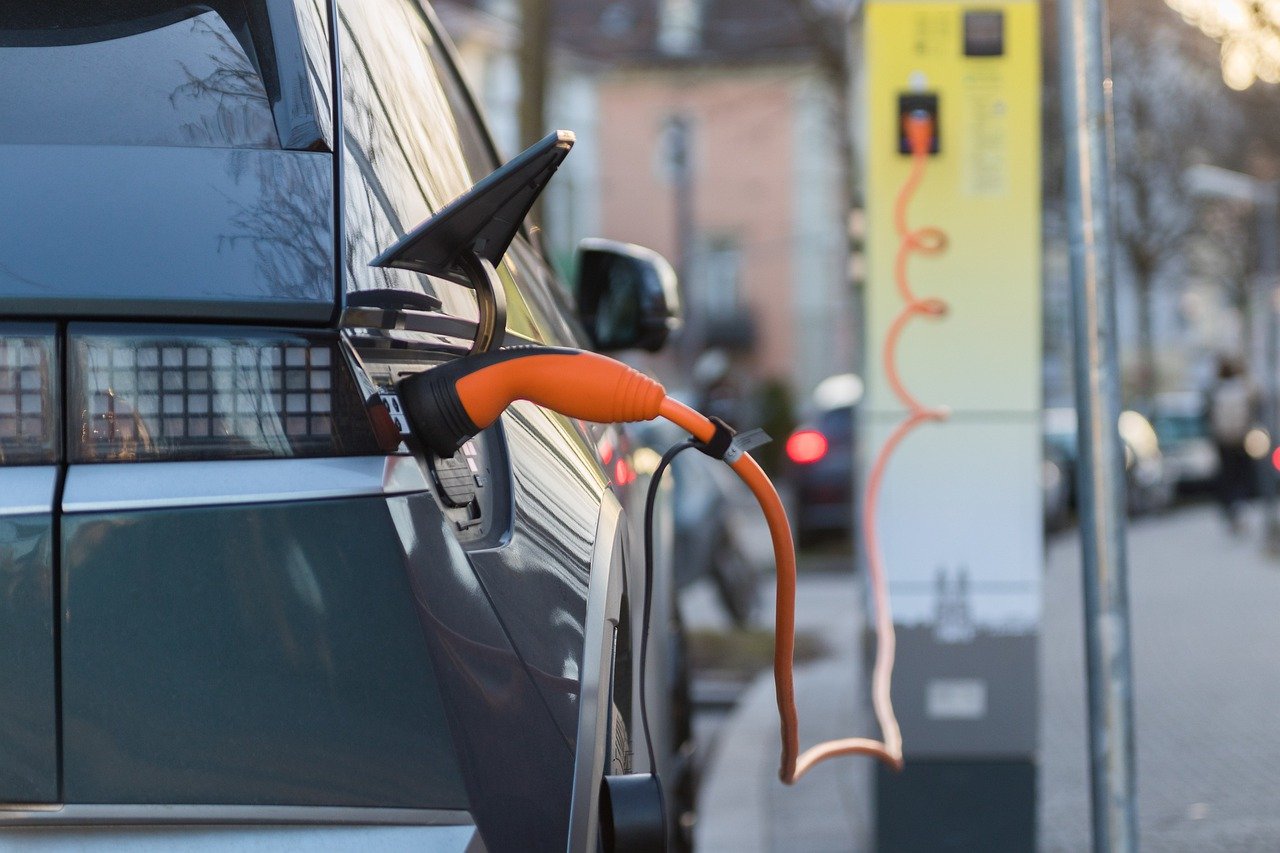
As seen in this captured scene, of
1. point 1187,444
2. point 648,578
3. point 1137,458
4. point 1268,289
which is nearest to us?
point 648,578

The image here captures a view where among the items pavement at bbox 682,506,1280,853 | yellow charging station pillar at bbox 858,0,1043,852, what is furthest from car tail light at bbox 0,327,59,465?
pavement at bbox 682,506,1280,853

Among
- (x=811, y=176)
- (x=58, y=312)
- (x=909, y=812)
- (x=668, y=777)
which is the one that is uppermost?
(x=811, y=176)

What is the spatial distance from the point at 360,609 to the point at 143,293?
0.34 meters

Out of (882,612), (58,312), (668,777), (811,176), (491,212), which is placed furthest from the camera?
(811,176)

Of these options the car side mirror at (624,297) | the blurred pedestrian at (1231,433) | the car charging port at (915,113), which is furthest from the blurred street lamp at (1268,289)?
the car side mirror at (624,297)

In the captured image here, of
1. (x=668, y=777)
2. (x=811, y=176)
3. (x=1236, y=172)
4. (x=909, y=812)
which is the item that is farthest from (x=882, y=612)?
(x=811, y=176)

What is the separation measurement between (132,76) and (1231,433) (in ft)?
55.9

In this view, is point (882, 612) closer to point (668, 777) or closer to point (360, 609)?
point (668, 777)

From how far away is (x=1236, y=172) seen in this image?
2797 centimetres

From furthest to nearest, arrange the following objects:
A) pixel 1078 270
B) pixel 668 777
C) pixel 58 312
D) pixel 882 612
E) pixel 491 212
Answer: pixel 882 612
pixel 668 777
pixel 1078 270
pixel 491 212
pixel 58 312

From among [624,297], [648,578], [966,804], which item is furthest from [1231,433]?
[648,578]

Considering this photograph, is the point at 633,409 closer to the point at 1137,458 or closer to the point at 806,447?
the point at 806,447

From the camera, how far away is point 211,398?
56.7 inches

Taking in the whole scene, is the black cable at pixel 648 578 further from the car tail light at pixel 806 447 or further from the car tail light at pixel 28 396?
→ the car tail light at pixel 806 447
